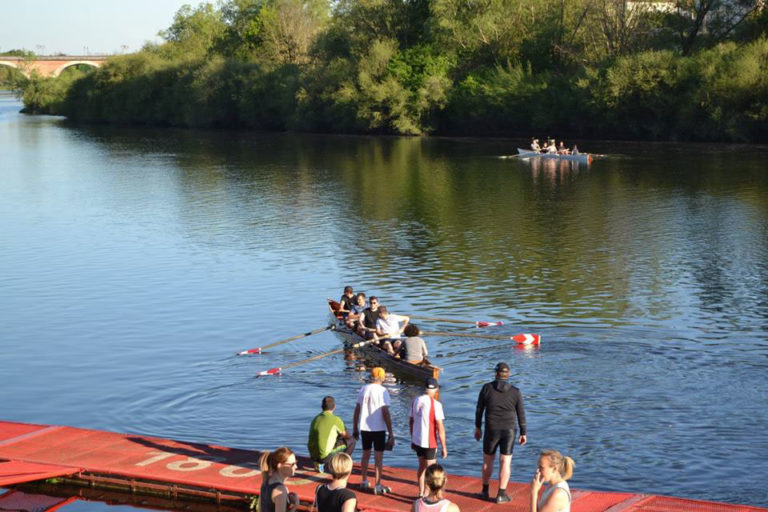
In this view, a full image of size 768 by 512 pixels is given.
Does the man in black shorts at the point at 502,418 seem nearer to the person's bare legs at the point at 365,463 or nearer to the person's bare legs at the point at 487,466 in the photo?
the person's bare legs at the point at 487,466

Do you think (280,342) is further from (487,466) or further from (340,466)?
(340,466)

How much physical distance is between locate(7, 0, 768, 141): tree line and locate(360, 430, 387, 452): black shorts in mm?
72938

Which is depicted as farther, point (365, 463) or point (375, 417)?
point (365, 463)

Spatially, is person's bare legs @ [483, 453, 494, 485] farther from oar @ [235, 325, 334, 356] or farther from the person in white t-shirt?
oar @ [235, 325, 334, 356]

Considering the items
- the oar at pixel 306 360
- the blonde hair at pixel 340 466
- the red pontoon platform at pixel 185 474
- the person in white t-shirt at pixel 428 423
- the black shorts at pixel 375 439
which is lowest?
the oar at pixel 306 360

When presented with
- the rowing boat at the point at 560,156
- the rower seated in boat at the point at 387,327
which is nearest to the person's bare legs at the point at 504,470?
the rower seated in boat at the point at 387,327

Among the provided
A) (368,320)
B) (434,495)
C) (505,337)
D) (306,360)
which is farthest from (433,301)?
(434,495)

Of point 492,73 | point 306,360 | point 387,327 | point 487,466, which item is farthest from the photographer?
point 492,73

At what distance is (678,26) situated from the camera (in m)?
89.2

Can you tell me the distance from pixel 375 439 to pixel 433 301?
53.8 ft

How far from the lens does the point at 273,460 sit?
1092 centimetres

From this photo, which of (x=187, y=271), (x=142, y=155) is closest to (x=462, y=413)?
(x=187, y=271)

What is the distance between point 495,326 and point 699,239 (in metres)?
16.7

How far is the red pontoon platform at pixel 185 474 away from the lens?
13867 millimetres
